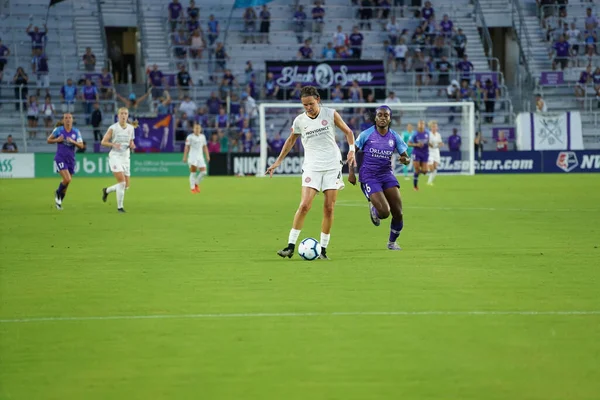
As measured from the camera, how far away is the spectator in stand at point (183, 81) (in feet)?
163

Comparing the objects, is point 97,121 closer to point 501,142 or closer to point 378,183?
point 501,142

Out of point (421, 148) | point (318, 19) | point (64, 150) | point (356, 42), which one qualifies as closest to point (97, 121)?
point (318, 19)

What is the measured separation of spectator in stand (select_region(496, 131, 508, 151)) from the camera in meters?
50.9

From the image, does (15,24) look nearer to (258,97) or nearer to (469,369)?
(258,97)

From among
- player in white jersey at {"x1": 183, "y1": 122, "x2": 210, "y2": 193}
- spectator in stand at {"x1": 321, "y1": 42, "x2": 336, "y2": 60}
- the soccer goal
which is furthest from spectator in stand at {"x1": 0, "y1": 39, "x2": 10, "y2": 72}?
player in white jersey at {"x1": 183, "y1": 122, "x2": 210, "y2": 193}

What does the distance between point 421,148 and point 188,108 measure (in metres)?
15.3

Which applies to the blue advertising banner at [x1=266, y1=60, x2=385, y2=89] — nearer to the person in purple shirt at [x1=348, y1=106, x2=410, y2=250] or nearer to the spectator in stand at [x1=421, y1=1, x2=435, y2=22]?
the spectator in stand at [x1=421, y1=1, x2=435, y2=22]

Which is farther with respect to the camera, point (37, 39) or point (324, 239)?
point (37, 39)

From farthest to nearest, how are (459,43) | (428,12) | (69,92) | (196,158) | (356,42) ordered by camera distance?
1. (428,12)
2. (459,43)
3. (356,42)
4. (69,92)
5. (196,158)

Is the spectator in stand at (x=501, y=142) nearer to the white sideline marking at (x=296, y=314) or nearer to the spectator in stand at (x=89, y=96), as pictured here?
the spectator in stand at (x=89, y=96)

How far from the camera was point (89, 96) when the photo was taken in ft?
159

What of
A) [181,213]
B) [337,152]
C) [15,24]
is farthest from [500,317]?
[15,24]

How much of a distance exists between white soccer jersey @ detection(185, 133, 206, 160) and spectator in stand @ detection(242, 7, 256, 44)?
17809mm

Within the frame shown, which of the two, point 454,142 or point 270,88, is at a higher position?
point 270,88
